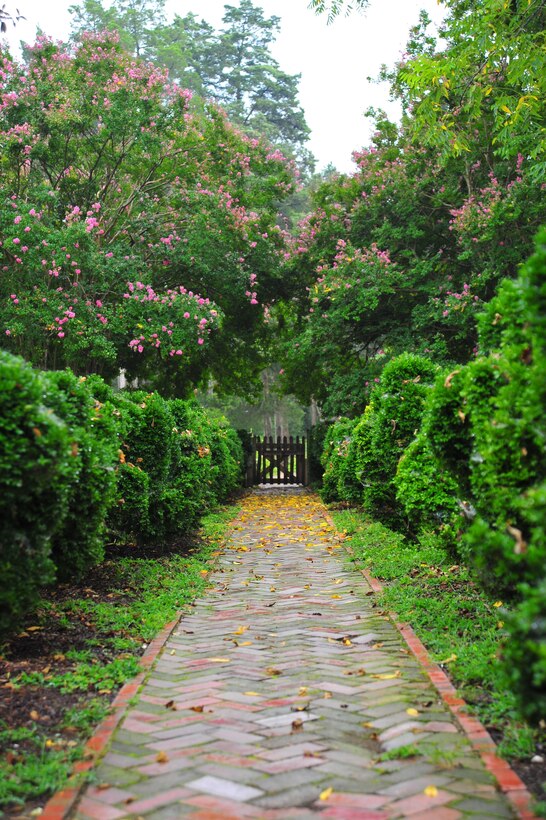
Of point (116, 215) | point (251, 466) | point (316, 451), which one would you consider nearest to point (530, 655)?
point (116, 215)

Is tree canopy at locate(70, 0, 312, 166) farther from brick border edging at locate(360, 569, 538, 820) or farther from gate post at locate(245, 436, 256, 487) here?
brick border edging at locate(360, 569, 538, 820)

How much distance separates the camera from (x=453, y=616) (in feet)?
18.4

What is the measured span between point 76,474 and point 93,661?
3.92ft

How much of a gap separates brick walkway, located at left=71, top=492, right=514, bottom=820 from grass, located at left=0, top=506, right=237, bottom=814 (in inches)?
7.6

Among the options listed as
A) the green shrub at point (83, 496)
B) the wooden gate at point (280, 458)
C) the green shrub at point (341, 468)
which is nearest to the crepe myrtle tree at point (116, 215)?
the green shrub at point (341, 468)

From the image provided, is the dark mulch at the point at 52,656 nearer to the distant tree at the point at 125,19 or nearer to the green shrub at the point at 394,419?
the green shrub at the point at 394,419

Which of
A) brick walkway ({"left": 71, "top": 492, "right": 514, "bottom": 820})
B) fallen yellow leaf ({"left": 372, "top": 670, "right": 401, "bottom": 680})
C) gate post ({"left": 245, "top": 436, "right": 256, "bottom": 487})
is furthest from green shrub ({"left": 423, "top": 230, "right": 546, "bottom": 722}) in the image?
gate post ({"left": 245, "top": 436, "right": 256, "bottom": 487})

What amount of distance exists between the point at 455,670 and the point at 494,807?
5.21ft

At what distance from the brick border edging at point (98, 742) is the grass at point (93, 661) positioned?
4 cm

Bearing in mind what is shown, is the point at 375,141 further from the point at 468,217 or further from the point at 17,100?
the point at 17,100

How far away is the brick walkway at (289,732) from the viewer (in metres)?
2.89

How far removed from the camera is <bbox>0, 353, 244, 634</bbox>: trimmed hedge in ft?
12.1

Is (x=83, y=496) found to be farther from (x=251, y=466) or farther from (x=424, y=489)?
(x=251, y=466)

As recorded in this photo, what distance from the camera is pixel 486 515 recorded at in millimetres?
4758
